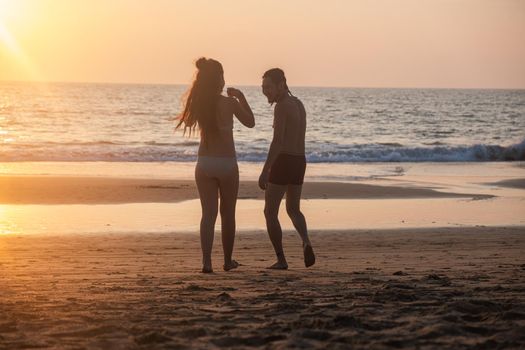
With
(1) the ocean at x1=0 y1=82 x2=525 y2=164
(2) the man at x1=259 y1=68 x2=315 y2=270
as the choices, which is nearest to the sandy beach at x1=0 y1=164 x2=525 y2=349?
(2) the man at x1=259 y1=68 x2=315 y2=270

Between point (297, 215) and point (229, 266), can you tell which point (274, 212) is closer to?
point (297, 215)

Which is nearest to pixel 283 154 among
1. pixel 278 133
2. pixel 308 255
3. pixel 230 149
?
pixel 278 133

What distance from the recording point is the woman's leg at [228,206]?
796 cm

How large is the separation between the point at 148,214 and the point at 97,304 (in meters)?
7.96

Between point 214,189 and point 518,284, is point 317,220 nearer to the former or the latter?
point 214,189

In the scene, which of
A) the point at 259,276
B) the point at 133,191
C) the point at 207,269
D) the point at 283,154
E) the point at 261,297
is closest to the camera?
the point at 261,297

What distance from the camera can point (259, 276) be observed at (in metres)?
7.58

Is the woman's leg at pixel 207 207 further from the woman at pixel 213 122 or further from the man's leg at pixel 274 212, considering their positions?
the man's leg at pixel 274 212

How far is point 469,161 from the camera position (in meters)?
32.8

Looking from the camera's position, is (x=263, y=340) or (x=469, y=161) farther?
(x=469, y=161)

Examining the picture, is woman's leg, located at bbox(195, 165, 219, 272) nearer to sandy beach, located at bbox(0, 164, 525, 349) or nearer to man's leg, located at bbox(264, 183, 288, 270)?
sandy beach, located at bbox(0, 164, 525, 349)

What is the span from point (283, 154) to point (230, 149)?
473 mm

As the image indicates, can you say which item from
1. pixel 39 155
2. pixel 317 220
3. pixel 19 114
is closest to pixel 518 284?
pixel 317 220

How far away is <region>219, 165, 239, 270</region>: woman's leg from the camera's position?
313 inches
